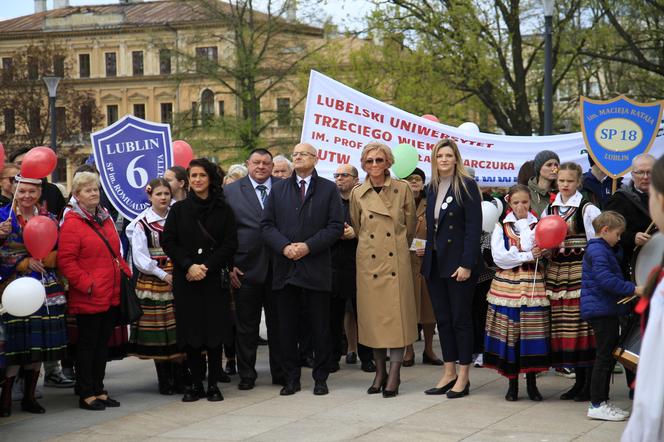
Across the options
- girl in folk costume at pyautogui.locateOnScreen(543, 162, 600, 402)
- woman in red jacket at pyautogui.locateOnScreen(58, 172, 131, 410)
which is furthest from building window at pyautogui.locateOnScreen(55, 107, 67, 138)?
girl in folk costume at pyautogui.locateOnScreen(543, 162, 600, 402)

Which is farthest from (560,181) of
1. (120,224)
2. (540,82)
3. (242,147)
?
(242,147)

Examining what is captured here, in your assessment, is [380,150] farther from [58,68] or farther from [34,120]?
[58,68]

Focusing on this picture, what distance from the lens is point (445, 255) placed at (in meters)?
8.09

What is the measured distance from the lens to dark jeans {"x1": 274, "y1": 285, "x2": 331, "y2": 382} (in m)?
8.38

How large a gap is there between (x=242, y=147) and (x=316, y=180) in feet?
105

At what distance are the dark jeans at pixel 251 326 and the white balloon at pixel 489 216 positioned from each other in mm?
2038

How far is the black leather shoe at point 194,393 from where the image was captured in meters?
8.19

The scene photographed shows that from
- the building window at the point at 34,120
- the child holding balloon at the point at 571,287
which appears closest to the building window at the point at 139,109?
the building window at the point at 34,120

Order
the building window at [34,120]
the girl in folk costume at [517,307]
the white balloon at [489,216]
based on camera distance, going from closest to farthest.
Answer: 1. the girl in folk costume at [517,307]
2. the white balloon at [489,216]
3. the building window at [34,120]

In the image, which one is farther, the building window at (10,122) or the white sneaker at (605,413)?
the building window at (10,122)

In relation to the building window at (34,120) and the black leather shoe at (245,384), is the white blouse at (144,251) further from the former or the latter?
the building window at (34,120)

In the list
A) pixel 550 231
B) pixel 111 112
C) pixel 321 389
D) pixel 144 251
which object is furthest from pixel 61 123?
pixel 550 231

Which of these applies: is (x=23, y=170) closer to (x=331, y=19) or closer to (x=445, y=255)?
(x=445, y=255)

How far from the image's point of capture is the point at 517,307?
777 cm
